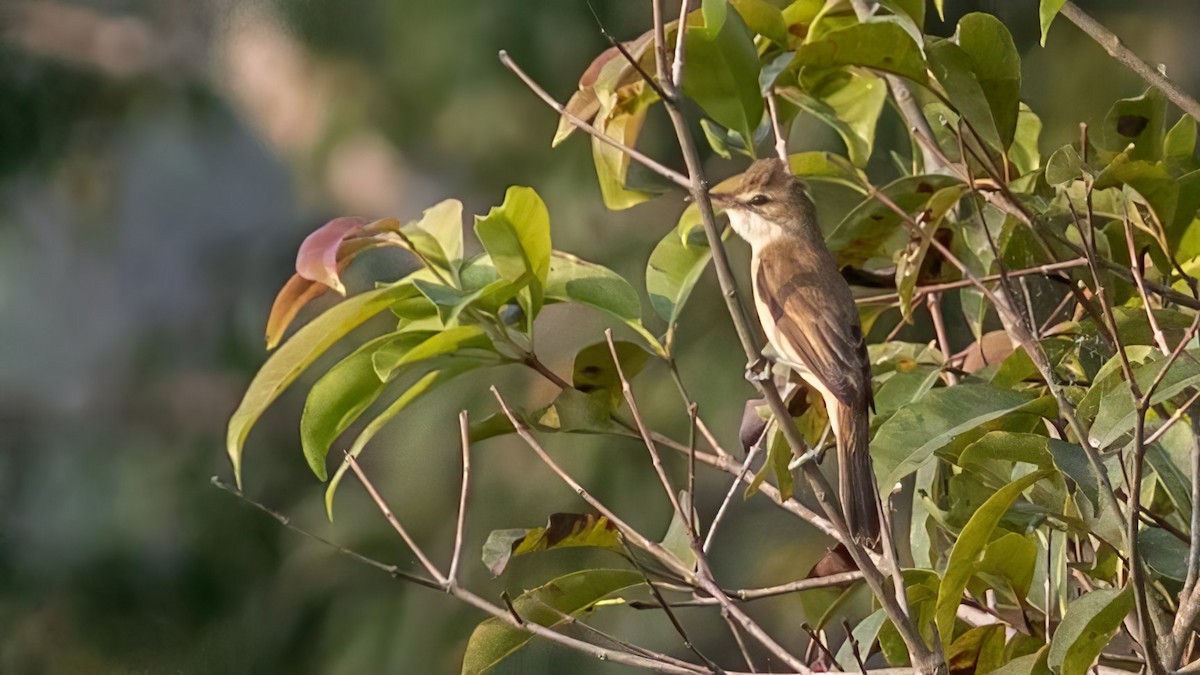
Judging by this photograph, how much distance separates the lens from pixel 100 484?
2.19 m

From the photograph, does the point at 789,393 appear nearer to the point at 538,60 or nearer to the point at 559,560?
the point at 559,560

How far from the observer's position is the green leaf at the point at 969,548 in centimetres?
76

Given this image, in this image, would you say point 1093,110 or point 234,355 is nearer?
point 1093,110

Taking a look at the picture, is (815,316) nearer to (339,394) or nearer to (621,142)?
(621,142)

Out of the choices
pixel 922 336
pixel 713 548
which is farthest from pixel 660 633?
pixel 922 336

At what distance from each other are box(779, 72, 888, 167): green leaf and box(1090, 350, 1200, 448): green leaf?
44 centimetres

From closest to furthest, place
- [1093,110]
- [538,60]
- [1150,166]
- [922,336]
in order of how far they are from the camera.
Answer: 1. [1150,166]
2. [1093,110]
3. [922,336]
4. [538,60]

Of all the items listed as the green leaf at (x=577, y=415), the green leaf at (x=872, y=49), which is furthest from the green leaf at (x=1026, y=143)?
the green leaf at (x=577, y=415)

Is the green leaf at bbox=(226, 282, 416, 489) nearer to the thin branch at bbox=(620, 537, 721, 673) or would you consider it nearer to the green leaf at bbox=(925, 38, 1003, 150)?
the thin branch at bbox=(620, 537, 721, 673)

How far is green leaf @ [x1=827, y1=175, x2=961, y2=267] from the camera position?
1000 millimetres

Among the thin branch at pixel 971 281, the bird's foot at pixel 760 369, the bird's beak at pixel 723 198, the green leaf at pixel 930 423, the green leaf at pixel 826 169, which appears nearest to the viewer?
the bird's foot at pixel 760 369

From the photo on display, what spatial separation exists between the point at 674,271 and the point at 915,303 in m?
0.21

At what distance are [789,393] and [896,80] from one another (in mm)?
293

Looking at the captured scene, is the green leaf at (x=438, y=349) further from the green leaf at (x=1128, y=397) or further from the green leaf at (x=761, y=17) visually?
the green leaf at (x=1128, y=397)
